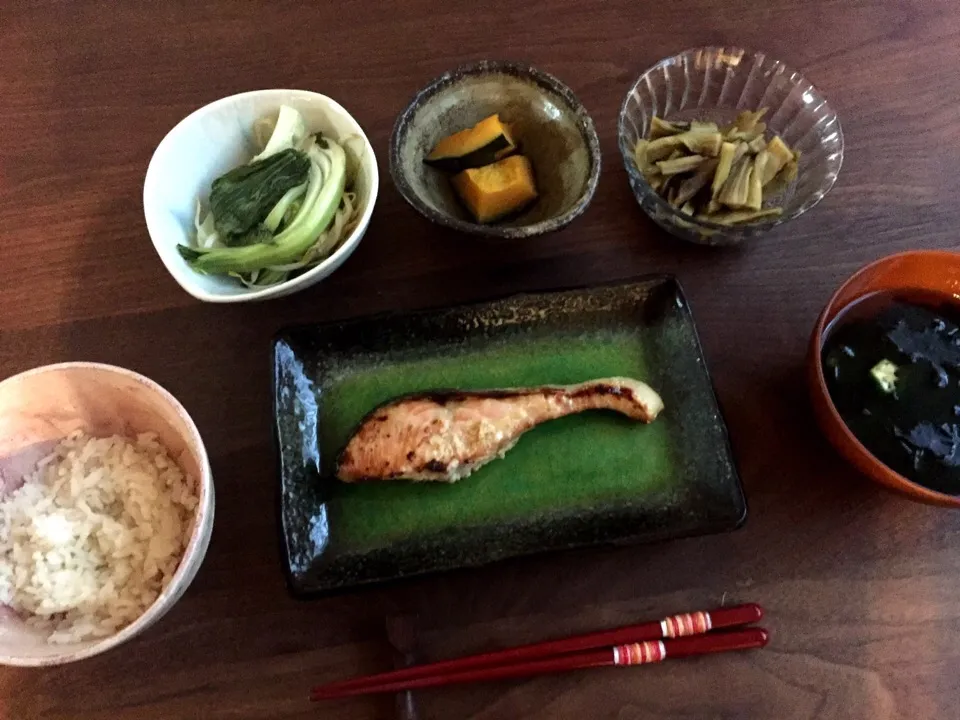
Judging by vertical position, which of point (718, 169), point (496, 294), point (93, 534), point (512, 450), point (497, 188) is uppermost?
point (718, 169)

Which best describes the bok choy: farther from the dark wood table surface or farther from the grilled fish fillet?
the grilled fish fillet

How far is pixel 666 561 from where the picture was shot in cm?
117

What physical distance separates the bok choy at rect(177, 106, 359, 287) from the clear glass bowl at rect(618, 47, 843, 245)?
0.53m

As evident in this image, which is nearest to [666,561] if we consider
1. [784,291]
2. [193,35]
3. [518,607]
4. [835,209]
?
[518,607]

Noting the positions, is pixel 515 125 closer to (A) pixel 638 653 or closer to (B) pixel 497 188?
(B) pixel 497 188

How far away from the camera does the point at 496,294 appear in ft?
4.34

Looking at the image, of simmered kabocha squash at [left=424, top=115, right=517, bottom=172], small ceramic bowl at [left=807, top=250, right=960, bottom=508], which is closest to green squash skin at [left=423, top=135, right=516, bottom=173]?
simmered kabocha squash at [left=424, top=115, right=517, bottom=172]

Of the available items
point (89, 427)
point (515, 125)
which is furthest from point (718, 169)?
point (89, 427)

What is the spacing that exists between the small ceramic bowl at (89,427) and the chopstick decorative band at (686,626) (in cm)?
69

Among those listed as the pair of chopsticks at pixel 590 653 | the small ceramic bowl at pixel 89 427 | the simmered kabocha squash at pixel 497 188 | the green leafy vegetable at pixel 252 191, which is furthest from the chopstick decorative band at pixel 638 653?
the green leafy vegetable at pixel 252 191

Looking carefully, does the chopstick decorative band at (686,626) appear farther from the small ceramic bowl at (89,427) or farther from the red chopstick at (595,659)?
the small ceramic bowl at (89,427)

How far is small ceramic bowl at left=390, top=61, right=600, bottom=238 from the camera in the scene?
1.28 meters

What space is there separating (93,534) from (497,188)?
845mm

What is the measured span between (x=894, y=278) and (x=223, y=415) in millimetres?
1148
